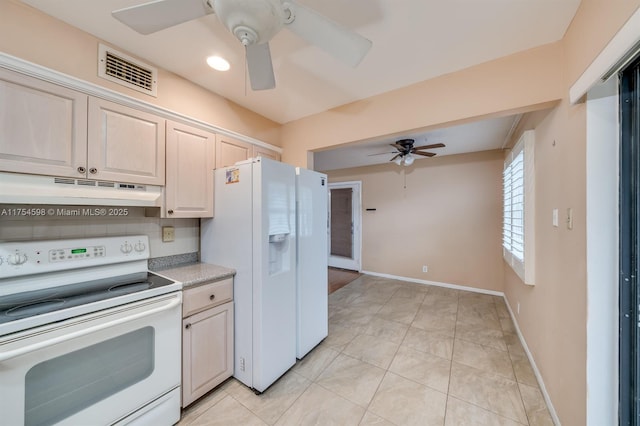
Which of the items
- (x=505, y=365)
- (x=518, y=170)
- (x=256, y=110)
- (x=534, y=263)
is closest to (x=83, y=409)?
(x=256, y=110)

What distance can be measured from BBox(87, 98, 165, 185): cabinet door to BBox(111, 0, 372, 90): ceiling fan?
751 mm

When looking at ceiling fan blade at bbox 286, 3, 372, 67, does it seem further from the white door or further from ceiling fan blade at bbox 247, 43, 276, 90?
the white door

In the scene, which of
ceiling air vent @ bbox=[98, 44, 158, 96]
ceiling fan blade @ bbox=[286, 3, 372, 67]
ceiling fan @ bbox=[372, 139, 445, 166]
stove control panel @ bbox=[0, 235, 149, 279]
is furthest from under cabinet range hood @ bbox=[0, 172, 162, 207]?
ceiling fan @ bbox=[372, 139, 445, 166]

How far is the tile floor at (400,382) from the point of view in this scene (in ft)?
5.06

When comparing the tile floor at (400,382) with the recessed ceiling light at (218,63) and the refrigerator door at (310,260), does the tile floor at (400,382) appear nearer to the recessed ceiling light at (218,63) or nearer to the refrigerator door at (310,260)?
the refrigerator door at (310,260)

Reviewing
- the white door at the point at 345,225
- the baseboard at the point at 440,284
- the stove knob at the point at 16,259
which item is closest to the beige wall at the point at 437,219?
the baseboard at the point at 440,284

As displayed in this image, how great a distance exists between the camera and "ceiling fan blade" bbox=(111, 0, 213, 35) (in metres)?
0.93

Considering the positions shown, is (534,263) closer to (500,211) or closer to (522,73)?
(522,73)

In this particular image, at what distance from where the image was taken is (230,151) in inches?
88.6

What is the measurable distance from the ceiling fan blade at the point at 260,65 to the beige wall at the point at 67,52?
92 cm

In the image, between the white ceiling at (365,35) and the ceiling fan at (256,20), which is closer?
the ceiling fan at (256,20)

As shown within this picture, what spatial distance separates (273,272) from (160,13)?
1618 mm

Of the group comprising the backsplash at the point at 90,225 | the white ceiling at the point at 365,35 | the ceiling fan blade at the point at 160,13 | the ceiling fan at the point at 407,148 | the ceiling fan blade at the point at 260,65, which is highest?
the white ceiling at the point at 365,35

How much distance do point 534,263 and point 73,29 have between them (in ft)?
12.5
